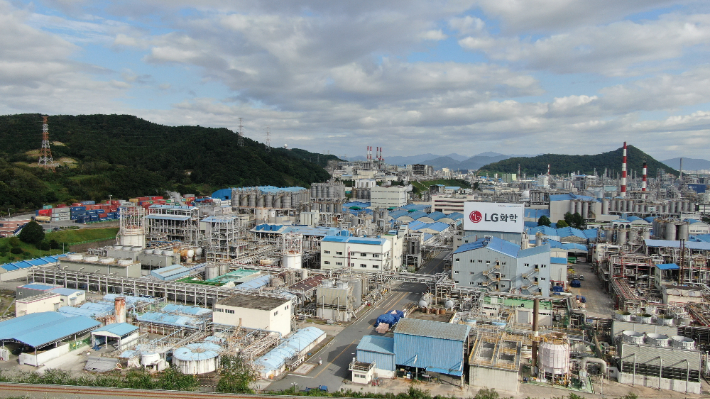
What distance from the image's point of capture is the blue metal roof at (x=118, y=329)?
55.4 ft

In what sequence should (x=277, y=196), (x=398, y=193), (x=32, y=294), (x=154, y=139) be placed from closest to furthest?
(x=32, y=294) → (x=277, y=196) → (x=398, y=193) → (x=154, y=139)

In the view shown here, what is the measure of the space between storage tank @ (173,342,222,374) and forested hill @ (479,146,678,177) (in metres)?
131

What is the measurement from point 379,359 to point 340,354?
6.80 feet

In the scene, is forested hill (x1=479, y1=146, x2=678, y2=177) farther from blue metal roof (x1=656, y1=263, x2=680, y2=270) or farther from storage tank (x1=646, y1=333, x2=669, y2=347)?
storage tank (x1=646, y1=333, x2=669, y2=347)

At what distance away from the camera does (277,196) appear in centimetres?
4578

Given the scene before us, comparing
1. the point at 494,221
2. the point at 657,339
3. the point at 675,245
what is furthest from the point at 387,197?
the point at 657,339

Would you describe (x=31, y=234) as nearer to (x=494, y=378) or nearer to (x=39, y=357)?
(x=39, y=357)

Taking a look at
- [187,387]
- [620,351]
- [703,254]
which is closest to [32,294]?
[187,387]

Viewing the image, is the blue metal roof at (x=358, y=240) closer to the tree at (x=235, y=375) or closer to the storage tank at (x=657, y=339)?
the tree at (x=235, y=375)

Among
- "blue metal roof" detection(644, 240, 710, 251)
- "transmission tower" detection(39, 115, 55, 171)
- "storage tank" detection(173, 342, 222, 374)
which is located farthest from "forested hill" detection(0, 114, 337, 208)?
"blue metal roof" detection(644, 240, 710, 251)

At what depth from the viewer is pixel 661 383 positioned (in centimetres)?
1441

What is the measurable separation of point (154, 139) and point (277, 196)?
4608 cm

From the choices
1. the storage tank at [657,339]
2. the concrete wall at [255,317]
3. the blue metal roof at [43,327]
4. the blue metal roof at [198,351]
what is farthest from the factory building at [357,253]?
the storage tank at [657,339]

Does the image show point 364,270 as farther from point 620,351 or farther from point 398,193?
point 398,193
